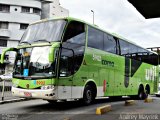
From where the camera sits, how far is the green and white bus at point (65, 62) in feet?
39.2

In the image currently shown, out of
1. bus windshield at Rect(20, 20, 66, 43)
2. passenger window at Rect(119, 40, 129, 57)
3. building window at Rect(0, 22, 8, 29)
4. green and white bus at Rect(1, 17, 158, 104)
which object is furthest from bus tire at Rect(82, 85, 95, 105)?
building window at Rect(0, 22, 8, 29)

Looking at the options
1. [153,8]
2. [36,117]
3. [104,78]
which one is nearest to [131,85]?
[104,78]

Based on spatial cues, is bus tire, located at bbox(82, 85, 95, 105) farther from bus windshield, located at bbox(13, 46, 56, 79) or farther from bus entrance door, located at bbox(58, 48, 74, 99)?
bus windshield, located at bbox(13, 46, 56, 79)

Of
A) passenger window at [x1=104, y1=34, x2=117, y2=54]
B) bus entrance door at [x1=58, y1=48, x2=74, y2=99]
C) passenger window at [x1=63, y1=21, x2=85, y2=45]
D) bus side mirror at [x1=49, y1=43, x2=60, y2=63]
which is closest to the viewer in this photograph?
bus side mirror at [x1=49, y1=43, x2=60, y2=63]

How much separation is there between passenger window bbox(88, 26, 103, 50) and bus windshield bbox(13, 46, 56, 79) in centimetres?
289

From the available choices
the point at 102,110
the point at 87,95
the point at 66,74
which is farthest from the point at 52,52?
the point at 87,95

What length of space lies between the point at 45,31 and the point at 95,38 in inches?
119

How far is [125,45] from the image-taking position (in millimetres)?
19312

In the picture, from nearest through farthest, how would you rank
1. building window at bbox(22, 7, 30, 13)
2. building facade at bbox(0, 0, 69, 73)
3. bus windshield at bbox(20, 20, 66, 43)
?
bus windshield at bbox(20, 20, 66, 43) → building facade at bbox(0, 0, 69, 73) → building window at bbox(22, 7, 30, 13)

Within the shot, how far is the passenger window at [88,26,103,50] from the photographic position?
14502mm

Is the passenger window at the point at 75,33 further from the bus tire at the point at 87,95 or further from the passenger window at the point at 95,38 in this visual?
the bus tire at the point at 87,95

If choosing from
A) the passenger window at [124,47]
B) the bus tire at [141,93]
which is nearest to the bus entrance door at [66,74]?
the passenger window at [124,47]

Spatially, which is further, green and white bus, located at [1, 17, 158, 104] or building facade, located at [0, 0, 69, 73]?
building facade, located at [0, 0, 69, 73]

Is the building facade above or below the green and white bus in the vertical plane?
above
